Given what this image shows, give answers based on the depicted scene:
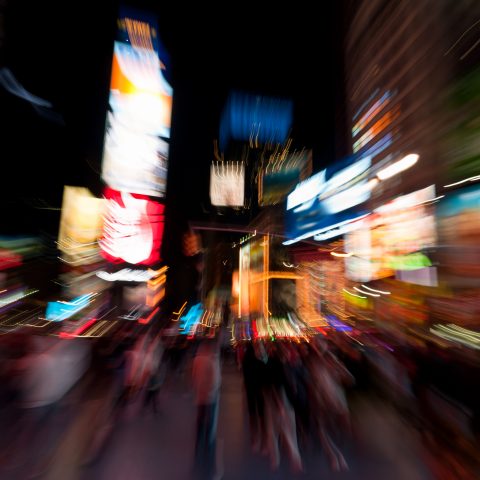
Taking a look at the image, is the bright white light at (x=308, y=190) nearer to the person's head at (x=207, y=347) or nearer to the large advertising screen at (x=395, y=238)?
the large advertising screen at (x=395, y=238)

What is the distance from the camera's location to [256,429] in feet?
14.9

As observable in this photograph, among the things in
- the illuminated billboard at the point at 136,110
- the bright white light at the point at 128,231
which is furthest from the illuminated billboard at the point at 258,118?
the bright white light at the point at 128,231

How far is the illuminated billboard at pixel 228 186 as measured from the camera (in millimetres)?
12172

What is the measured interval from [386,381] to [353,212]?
9.45 feet

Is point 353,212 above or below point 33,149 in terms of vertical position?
below

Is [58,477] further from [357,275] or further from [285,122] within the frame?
[285,122]

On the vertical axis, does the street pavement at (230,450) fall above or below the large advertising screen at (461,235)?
below

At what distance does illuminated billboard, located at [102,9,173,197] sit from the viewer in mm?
10938

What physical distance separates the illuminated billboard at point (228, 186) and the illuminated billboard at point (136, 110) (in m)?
2.12

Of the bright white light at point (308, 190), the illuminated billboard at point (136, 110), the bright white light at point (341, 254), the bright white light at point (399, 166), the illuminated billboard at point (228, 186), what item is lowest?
the bright white light at point (341, 254)

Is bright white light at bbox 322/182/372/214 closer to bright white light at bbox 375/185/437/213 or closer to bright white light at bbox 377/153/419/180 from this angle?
bright white light at bbox 377/153/419/180

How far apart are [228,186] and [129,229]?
3.84 metres

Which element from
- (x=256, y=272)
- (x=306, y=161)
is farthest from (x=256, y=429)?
(x=256, y=272)

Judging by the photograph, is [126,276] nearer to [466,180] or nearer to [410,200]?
[410,200]
